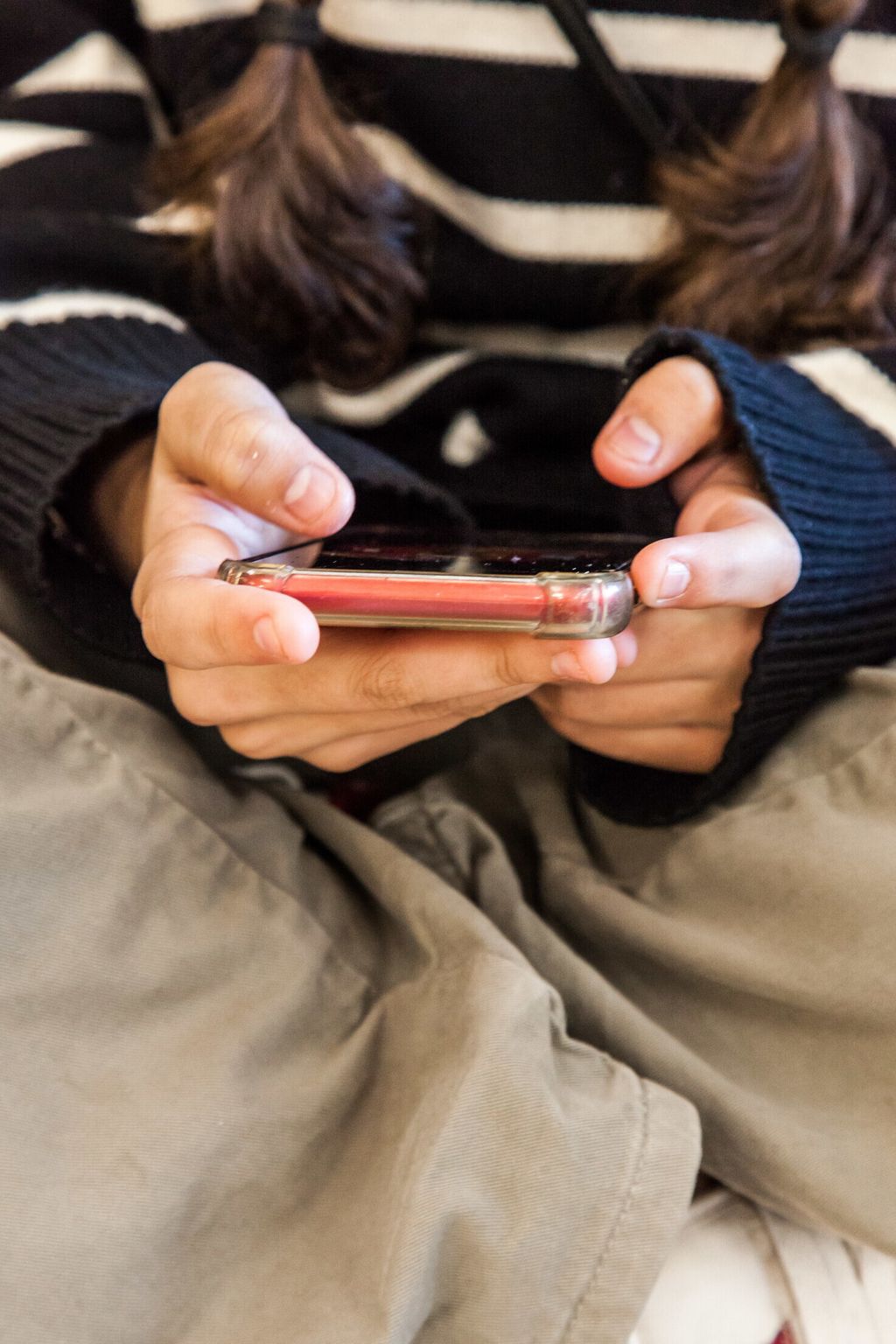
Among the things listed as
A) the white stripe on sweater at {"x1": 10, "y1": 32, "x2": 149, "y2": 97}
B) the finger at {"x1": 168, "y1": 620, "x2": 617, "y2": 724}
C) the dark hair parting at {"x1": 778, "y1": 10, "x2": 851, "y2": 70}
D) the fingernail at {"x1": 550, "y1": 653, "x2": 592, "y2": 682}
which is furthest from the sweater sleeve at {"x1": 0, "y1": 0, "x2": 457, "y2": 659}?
the dark hair parting at {"x1": 778, "y1": 10, "x2": 851, "y2": 70}

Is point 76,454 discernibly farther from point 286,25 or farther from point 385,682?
point 286,25

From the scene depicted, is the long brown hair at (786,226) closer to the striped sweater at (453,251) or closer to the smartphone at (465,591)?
the striped sweater at (453,251)

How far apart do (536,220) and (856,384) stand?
0.85ft

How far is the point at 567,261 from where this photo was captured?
678 millimetres

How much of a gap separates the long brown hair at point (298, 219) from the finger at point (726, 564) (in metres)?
0.35

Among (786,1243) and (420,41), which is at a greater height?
(420,41)

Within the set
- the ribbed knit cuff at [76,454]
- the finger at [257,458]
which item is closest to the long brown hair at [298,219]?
the ribbed knit cuff at [76,454]

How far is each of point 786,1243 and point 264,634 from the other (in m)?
0.35

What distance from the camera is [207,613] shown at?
34 cm

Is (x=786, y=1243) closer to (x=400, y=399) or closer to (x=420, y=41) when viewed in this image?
Result: (x=400, y=399)

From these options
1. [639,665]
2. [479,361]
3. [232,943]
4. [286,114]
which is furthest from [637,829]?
[286,114]

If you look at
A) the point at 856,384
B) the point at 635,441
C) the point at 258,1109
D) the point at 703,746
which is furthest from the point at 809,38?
the point at 258,1109

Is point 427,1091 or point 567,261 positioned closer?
point 427,1091

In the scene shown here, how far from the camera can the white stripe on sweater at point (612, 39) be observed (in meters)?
0.61
